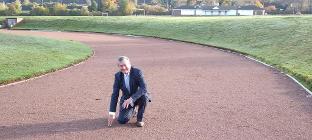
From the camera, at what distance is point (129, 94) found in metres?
8.94

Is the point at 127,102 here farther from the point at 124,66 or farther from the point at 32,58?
the point at 32,58

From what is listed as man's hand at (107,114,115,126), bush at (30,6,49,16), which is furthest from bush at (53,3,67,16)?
man's hand at (107,114,115,126)

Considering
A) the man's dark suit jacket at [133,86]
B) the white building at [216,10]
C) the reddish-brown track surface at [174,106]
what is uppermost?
the white building at [216,10]

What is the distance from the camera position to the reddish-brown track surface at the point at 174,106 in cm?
838

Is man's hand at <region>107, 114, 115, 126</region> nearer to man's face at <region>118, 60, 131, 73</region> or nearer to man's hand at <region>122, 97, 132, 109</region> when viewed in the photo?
man's hand at <region>122, 97, 132, 109</region>

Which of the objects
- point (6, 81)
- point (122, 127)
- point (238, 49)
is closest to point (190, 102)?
point (122, 127)

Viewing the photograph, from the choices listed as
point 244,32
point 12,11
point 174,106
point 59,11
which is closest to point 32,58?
point 174,106

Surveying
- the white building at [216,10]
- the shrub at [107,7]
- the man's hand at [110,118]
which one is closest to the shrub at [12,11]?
the shrub at [107,7]

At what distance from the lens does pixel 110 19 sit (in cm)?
5206

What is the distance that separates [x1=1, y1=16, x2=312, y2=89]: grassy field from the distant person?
6.11 metres

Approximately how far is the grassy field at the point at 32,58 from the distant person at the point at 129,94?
19.3ft

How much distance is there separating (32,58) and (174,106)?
9432 mm

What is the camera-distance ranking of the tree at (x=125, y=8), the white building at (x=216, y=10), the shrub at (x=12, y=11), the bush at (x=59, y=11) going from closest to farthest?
the bush at (x=59, y=11) < the shrub at (x=12, y=11) < the tree at (x=125, y=8) < the white building at (x=216, y=10)

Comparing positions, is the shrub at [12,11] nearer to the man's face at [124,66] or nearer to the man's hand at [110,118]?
the man's hand at [110,118]
